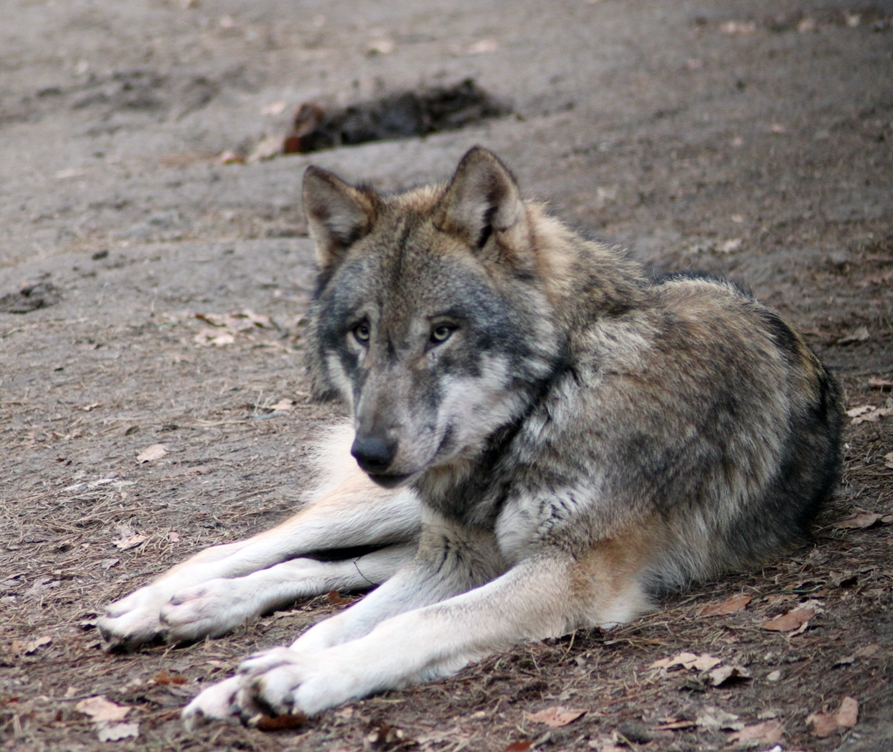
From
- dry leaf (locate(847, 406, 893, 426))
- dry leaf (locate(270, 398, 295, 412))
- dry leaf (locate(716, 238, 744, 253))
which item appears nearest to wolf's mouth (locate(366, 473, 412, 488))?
dry leaf (locate(270, 398, 295, 412))

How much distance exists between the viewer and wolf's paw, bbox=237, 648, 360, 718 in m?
3.18

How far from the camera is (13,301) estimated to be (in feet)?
25.5

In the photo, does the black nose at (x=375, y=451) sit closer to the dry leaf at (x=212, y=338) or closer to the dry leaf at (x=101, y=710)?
the dry leaf at (x=101, y=710)

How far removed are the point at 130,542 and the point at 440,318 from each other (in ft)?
7.36

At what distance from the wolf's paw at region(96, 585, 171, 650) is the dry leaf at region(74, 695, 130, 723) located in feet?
1.58

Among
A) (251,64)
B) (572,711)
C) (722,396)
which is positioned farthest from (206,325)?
(251,64)

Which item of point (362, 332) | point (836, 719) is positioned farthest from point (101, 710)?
point (836, 719)

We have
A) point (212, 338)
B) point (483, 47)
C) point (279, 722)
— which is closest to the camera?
point (279, 722)

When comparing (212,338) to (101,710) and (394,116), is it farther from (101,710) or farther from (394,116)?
(394,116)

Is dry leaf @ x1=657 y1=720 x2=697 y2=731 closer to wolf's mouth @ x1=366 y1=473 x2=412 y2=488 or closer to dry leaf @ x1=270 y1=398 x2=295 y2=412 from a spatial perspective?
wolf's mouth @ x1=366 y1=473 x2=412 y2=488

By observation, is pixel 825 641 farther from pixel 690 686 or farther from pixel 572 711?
pixel 572 711

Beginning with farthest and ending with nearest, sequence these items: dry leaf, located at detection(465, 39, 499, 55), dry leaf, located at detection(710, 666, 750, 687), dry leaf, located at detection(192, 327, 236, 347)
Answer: dry leaf, located at detection(465, 39, 499, 55) < dry leaf, located at detection(192, 327, 236, 347) < dry leaf, located at detection(710, 666, 750, 687)

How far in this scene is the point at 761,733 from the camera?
291 centimetres

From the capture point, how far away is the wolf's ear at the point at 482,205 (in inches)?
141
